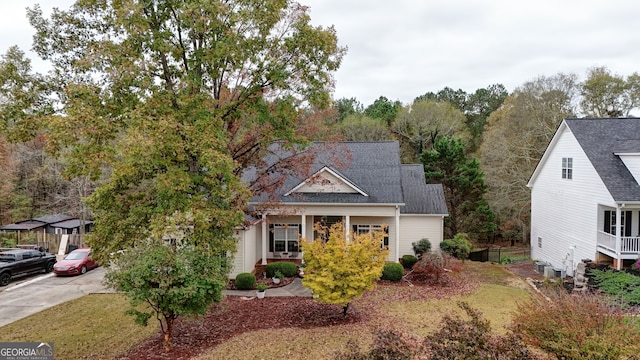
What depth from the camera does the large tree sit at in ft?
35.4

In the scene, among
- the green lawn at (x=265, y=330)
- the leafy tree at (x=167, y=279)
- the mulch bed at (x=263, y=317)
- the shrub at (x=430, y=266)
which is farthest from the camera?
the shrub at (x=430, y=266)

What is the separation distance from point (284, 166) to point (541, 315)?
11251mm

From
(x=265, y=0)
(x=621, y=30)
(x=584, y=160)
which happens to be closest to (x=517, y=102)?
(x=621, y=30)

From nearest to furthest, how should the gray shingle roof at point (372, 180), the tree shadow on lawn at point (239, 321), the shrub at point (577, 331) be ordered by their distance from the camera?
the shrub at point (577, 331) → the tree shadow on lawn at point (239, 321) → the gray shingle roof at point (372, 180)

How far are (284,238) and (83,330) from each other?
1132 centimetres

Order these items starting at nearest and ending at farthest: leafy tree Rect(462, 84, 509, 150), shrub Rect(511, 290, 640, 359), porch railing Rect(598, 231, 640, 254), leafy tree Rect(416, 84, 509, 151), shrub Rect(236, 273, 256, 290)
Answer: shrub Rect(511, 290, 640, 359) < shrub Rect(236, 273, 256, 290) < porch railing Rect(598, 231, 640, 254) < leafy tree Rect(416, 84, 509, 151) < leafy tree Rect(462, 84, 509, 150)

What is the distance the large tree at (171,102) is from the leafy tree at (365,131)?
103ft

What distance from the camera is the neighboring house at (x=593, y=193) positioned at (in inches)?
682

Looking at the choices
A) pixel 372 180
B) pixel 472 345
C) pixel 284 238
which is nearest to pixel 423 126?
pixel 372 180

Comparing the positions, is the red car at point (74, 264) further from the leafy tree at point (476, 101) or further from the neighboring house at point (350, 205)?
the leafy tree at point (476, 101)

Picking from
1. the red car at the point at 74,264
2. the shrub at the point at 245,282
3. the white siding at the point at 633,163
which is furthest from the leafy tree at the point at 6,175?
the white siding at the point at 633,163

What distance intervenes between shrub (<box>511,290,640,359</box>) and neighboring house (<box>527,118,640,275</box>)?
466 inches

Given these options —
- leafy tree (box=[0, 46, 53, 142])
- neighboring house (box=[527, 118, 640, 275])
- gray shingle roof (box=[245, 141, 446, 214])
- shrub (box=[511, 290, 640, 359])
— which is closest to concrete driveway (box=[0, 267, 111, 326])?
leafy tree (box=[0, 46, 53, 142])

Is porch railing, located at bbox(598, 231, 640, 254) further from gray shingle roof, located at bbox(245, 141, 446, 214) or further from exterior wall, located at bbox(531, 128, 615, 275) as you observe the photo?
gray shingle roof, located at bbox(245, 141, 446, 214)
